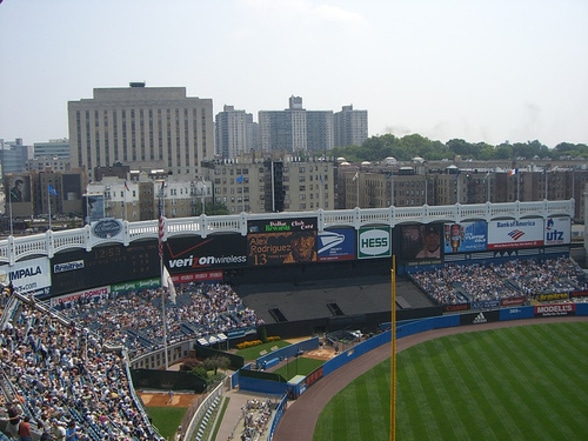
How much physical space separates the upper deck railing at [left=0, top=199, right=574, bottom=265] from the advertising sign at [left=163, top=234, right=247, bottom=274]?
0.57m

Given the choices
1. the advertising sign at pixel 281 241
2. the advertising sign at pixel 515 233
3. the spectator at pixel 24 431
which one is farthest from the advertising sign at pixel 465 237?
the spectator at pixel 24 431

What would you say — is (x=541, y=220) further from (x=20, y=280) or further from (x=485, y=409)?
(x=20, y=280)

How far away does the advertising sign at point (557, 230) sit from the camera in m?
70.6

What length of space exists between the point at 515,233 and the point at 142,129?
98.0 m

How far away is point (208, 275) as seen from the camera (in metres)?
59.2

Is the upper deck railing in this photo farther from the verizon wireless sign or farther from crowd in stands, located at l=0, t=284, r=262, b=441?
the verizon wireless sign

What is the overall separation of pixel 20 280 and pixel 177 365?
11340mm

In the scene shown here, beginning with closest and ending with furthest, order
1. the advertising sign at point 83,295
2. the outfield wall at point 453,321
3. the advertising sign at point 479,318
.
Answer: the advertising sign at point 83,295
the outfield wall at point 453,321
the advertising sign at point 479,318

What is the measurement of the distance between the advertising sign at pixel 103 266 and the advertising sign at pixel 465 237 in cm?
2652

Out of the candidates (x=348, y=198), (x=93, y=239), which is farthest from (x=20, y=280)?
(x=348, y=198)

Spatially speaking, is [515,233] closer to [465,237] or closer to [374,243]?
[465,237]

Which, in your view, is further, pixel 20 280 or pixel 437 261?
pixel 437 261

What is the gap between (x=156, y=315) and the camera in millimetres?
52188

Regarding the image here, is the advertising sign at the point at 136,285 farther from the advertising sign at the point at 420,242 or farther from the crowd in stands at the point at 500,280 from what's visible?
the crowd in stands at the point at 500,280
